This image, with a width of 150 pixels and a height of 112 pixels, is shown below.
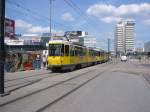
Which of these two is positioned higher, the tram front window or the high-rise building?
the high-rise building

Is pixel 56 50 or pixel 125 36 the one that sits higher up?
pixel 125 36

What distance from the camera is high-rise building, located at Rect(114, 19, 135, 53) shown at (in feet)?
623

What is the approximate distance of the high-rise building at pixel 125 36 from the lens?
7482 inches

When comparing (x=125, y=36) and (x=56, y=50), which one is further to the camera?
(x=125, y=36)

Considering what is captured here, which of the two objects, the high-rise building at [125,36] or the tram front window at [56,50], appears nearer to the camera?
the tram front window at [56,50]

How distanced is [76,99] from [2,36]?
405 cm

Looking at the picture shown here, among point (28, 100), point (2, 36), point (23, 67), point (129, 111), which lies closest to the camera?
point (129, 111)

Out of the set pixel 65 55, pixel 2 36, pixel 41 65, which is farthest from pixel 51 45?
pixel 2 36

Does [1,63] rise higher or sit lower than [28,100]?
higher

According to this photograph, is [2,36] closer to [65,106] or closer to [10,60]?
[65,106]

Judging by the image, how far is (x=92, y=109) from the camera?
11.2m

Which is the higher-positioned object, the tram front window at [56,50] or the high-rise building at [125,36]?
the high-rise building at [125,36]

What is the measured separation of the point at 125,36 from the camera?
190625mm

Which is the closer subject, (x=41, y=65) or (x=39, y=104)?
(x=39, y=104)
